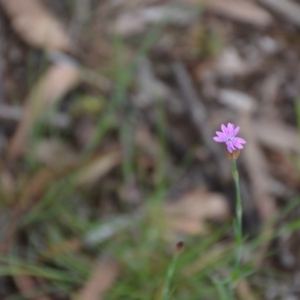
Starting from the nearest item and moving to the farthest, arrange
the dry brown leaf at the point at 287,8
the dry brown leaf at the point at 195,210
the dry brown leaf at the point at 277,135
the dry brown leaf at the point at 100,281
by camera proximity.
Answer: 1. the dry brown leaf at the point at 100,281
2. the dry brown leaf at the point at 195,210
3. the dry brown leaf at the point at 277,135
4. the dry brown leaf at the point at 287,8

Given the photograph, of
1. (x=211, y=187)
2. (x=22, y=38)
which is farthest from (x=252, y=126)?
(x=22, y=38)

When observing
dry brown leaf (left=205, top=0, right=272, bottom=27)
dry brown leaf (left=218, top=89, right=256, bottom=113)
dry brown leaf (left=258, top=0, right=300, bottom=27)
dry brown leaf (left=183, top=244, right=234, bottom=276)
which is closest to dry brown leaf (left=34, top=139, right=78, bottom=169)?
dry brown leaf (left=183, top=244, right=234, bottom=276)

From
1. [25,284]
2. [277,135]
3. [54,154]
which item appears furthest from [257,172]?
[25,284]

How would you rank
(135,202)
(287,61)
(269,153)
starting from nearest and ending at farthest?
(135,202) → (269,153) → (287,61)

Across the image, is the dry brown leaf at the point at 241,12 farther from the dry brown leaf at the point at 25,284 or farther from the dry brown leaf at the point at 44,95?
the dry brown leaf at the point at 25,284

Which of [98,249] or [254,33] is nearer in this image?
[98,249]

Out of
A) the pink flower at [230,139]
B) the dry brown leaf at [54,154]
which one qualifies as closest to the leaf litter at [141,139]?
the dry brown leaf at [54,154]

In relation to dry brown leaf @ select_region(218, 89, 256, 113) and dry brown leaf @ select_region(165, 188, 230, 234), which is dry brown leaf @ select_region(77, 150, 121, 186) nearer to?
dry brown leaf @ select_region(165, 188, 230, 234)

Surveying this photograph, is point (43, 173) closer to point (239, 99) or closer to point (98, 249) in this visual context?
point (98, 249)
